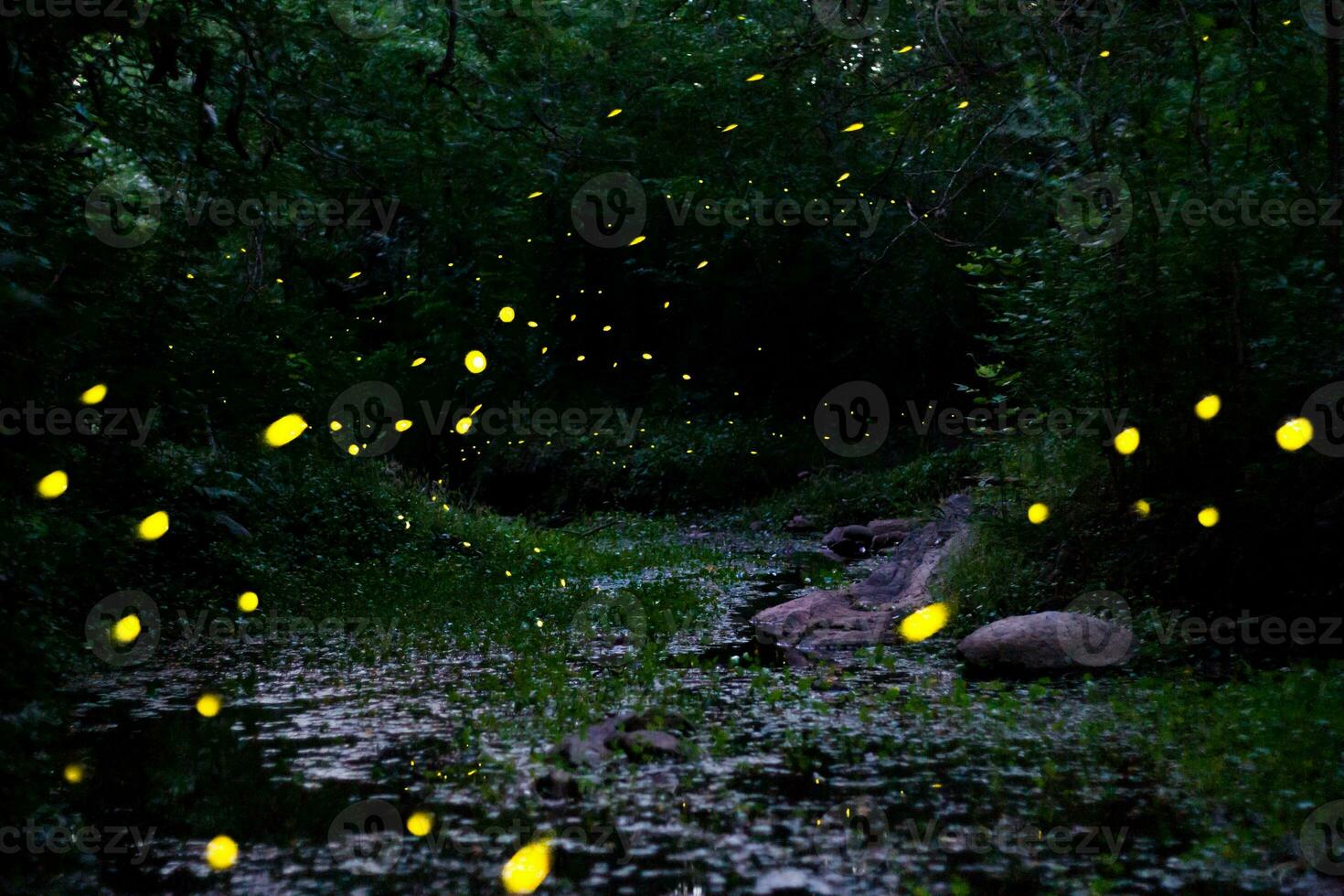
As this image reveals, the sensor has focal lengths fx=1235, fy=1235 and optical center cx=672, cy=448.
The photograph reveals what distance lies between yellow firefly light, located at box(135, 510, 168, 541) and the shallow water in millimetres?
1672

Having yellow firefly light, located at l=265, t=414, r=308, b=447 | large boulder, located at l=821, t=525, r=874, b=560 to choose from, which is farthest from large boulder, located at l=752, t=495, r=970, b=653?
yellow firefly light, located at l=265, t=414, r=308, b=447

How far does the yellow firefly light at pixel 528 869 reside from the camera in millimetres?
4436

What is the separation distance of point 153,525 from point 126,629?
0.86 metres

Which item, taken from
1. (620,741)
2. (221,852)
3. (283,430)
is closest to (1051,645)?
(620,741)

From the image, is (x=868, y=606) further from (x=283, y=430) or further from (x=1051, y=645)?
(x=283, y=430)

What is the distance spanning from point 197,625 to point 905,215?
18.5 m

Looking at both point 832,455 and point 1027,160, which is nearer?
point 1027,160

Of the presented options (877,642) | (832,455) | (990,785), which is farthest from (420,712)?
(832,455)

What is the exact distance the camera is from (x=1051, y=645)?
8.70m

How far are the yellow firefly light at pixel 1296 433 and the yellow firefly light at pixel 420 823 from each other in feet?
20.7

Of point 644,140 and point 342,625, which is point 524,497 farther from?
point 342,625

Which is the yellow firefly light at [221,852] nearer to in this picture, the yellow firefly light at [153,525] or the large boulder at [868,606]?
the yellow firefly light at [153,525]

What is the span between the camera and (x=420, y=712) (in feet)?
24.7

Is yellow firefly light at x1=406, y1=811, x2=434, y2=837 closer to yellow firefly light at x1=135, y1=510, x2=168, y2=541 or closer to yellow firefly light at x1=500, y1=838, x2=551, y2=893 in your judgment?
yellow firefly light at x1=500, y1=838, x2=551, y2=893
